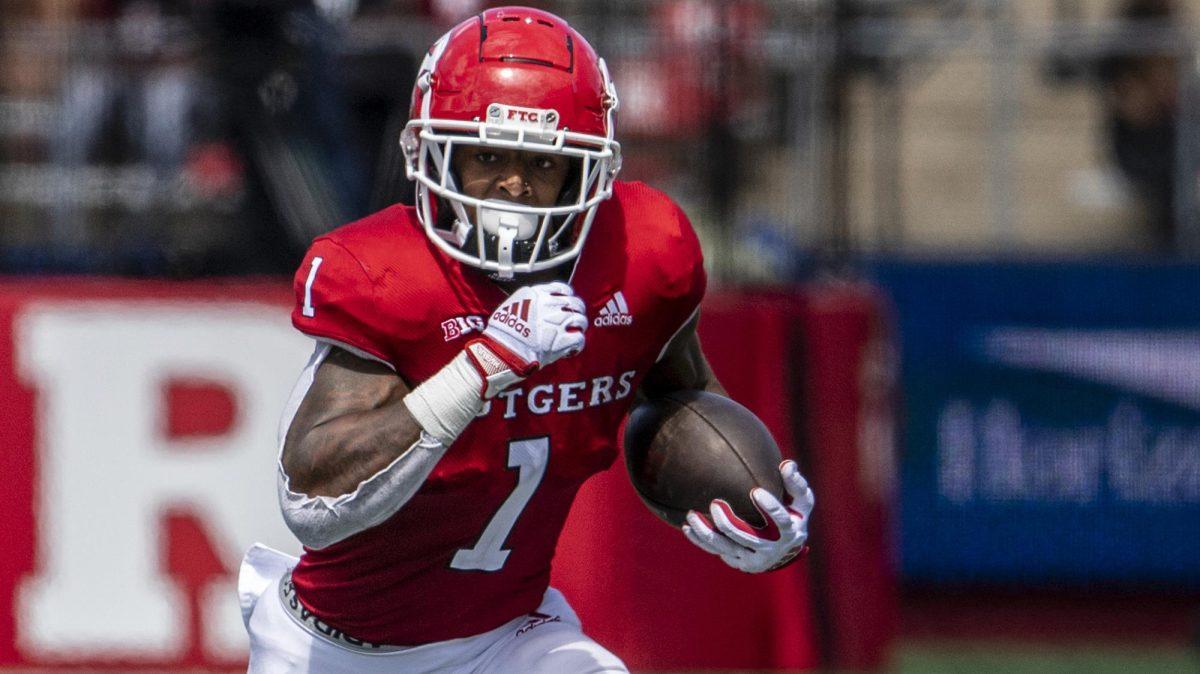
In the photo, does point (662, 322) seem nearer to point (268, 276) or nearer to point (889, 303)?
point (268, 276)

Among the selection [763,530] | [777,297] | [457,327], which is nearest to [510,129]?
[457,327]

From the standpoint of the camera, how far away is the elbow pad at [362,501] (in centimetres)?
291

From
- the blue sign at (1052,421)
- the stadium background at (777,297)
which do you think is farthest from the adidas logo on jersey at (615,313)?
the blue sign at (1052,421)

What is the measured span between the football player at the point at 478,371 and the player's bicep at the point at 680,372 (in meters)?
0.08

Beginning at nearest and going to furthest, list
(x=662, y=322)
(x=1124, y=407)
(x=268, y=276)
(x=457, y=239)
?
(x=457, y=239)
(x=662, y=322)
(x=268, y=276)
(x=1124, y=407)

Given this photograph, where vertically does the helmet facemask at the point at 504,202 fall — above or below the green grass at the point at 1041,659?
above

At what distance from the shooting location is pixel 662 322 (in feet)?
11.0

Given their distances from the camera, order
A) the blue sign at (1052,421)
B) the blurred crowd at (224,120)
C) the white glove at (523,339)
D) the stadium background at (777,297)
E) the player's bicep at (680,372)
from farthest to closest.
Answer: the blue sign at (1052,421) → the blurred crowd at (224,120) → the stadium background at (777,297) → the player's bicep at (680,372) → the white glove at (523,339)

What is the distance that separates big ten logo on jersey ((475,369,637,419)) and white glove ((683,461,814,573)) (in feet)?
0.86

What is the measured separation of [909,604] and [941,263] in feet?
4.75

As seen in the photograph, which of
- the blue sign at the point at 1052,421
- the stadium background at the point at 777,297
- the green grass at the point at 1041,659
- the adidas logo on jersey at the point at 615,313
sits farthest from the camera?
the blue sign at the point at 1052,421

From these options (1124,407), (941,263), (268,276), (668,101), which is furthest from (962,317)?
(268,276)

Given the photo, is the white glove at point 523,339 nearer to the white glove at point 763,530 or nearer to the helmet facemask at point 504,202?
the helmet facemask at point 504,202

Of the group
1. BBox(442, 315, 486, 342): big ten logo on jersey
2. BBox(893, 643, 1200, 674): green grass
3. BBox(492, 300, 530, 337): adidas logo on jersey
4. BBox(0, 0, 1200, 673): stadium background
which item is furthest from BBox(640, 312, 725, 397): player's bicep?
BBox(893, 643, 1200, 674): green grass
